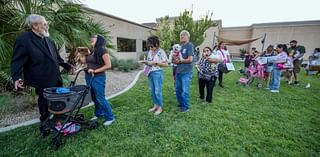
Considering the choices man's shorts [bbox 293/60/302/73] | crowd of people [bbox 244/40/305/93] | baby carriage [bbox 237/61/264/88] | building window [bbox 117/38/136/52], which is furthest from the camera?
building window [bbox 117/38/136/52]

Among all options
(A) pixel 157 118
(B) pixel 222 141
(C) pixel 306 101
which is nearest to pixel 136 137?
(A) pixel 157 118

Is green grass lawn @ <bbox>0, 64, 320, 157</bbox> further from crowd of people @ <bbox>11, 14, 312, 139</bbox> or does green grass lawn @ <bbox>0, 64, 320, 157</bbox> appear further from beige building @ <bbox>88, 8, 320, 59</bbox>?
beige building @ <bbox>88, 8, 320, 59</bbox>

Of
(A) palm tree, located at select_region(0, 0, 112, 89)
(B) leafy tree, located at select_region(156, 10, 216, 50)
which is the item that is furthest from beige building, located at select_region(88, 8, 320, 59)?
(A) palm tree, located at select_region(0, 0, 112, 89)

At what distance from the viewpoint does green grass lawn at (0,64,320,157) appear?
204cm

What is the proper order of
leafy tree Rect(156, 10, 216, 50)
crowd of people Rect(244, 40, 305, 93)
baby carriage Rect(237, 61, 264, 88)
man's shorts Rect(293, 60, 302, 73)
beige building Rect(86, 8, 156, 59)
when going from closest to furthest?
crowd of people Rect(244, 40, 305, 93) < baby carriage Rect(237, 61, 264, 88) < man's shorts Rect(293, 60, 302, 73) < beige building Rect(86, 8, 156, 59) < leafy tree Rect(156, 10, 216, 50)

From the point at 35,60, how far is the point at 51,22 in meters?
1.53

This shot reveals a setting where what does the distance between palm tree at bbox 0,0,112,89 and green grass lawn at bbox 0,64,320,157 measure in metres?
1.52

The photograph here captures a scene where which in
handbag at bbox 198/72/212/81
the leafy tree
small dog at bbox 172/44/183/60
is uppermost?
the leafy tree

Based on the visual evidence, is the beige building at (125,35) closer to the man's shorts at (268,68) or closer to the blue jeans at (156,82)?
the blue jeans at (156,82)

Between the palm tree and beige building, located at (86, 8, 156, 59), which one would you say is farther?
beige building, located at (86, 8, 156, 59)

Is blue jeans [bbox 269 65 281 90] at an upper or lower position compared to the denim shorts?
lower

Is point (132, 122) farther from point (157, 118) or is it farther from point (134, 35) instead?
point (134, 35)

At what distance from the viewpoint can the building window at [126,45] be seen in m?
12.2

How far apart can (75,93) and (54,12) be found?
8.01 feet
